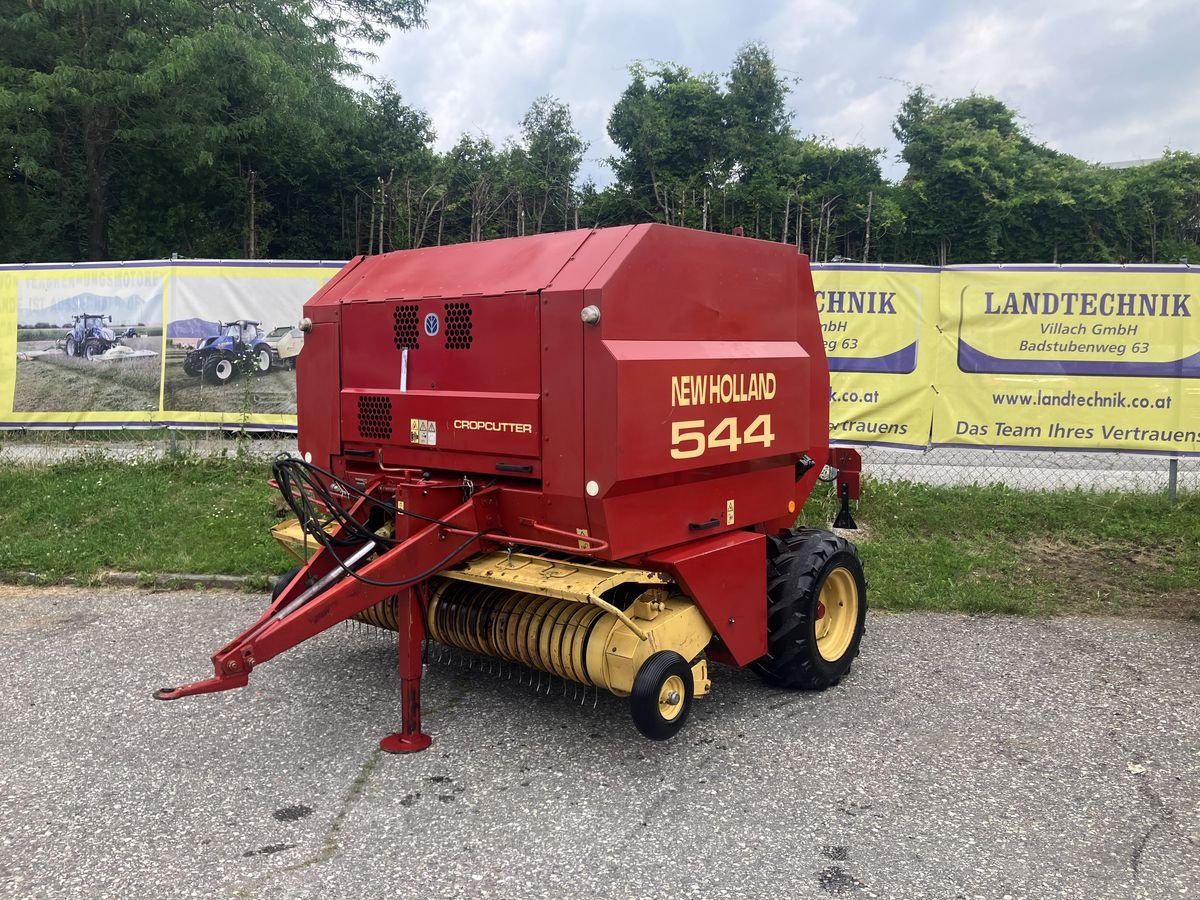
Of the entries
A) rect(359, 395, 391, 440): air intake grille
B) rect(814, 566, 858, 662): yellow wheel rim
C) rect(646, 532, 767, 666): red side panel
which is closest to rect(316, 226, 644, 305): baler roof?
rect(359, 395, 391, 440): air intake grille

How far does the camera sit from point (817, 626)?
477 cm

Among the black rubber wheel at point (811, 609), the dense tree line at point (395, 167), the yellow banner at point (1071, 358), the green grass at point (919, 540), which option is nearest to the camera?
the black rubber wheel at point (811, 609)

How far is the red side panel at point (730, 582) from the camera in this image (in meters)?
3.88

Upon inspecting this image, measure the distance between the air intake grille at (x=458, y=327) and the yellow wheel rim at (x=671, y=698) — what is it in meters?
1.67

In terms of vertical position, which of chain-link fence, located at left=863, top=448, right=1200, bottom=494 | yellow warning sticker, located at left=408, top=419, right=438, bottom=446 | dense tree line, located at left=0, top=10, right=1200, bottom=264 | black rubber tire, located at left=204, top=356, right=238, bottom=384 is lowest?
chain-link fence, located at left=863, top=448, right=1200, bottom=494

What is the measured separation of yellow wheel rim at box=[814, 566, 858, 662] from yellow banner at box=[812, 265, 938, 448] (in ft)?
10.2

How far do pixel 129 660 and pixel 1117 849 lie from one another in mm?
4875

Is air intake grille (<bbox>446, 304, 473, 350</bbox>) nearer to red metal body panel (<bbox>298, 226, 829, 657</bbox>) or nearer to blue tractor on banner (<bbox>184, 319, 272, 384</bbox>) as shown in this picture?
red metal body panel (<bbox>298, 226, 829, 657</bbox>)

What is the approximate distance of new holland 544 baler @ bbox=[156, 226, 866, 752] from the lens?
354 centimetres

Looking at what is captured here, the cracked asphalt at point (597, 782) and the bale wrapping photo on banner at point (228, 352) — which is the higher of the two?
the bale wrapping photo on banner at point (228, 352)

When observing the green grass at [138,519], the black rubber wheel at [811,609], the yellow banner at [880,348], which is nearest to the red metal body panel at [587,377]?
the black rubber wheel at [811,609]

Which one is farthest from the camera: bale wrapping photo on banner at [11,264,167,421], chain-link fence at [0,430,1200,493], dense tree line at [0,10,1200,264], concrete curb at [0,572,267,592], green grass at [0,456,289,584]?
dense tree line at [0,10,1200,264]

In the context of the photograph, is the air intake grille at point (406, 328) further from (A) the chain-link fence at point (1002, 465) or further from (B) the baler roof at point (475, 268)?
(A) the chain-link fence at point (1002, 465)

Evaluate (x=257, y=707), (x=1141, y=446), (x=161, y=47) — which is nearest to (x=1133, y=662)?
(x=1141, y=446)
